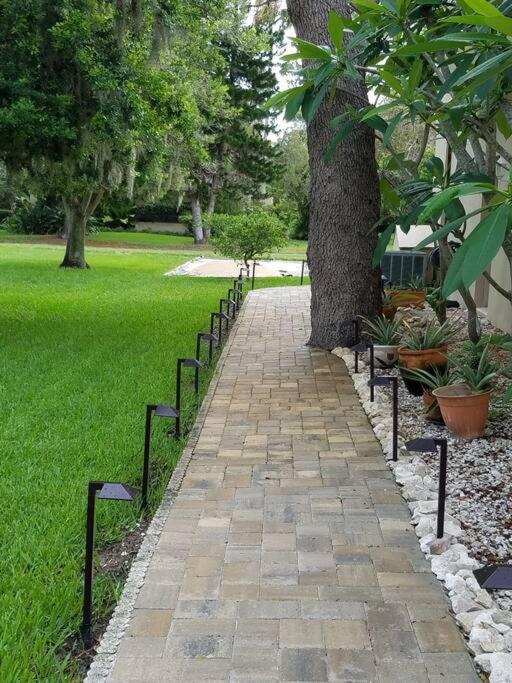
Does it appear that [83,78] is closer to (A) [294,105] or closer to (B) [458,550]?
(A) [294,105]

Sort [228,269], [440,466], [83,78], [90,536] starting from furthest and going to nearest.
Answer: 1. [228,269]
2. [83,78]
3. [440,466]
4. [90,536]

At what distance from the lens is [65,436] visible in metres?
4.15

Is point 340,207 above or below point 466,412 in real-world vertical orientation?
above

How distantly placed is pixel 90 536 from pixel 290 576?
0.75 meters

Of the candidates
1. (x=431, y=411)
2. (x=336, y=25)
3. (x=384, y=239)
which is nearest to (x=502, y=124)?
(x=384, y=239)

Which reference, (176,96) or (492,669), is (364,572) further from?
(176,96)

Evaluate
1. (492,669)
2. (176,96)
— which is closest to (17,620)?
(492,669)

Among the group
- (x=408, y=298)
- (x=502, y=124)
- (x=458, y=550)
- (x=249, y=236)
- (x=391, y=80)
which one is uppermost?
(x=391, y=80)

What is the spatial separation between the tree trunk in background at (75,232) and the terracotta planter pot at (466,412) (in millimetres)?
14474

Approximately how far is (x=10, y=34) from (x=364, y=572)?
283 inches

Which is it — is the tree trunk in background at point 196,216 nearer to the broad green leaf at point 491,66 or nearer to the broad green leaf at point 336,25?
the broad green leaf at point 336,25

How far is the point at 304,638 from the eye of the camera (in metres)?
2.12

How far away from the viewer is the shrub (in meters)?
15.4

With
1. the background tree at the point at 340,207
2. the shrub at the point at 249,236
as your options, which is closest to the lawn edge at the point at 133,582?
the background tree at the point at 340,207
